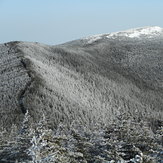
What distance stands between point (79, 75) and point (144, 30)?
2089 inches

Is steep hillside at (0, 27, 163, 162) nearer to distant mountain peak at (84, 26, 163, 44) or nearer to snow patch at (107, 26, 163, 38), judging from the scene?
distant mountain peak at (84, 26, 163, 44)

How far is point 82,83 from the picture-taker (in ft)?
200

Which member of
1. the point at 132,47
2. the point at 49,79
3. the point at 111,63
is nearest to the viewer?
the point at 49,79

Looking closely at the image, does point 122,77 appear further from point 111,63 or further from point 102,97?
point 102,97

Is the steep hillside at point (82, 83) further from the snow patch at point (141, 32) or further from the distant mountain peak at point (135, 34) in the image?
the snow patch at point (141, 32)

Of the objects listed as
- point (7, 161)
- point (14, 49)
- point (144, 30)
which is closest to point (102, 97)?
point (14, 49)

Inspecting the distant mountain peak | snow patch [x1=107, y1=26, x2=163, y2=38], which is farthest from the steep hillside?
snow patch [x1=107, y1=26, x2=163, y2=38]

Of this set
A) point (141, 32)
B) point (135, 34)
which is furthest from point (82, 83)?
point (141, 32)

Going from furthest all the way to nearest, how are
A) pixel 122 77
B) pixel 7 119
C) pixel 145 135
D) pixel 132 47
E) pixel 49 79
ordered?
1. pixel 132 47
2. pixel 122 77
3. pixel 49 79
4. pixel 7 119
5. pixel 145 135

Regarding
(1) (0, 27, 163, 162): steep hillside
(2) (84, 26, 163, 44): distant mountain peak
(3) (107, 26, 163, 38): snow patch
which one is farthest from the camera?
(3) (107, 26, 163, 38): snow patch

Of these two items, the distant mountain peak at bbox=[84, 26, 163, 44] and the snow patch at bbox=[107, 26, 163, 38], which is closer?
the distant mountain peak at bbox=[84, 26, 163, 44]

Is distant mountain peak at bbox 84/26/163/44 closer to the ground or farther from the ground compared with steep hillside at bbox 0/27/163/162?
farther from the ground

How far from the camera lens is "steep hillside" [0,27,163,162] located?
48.9 metres

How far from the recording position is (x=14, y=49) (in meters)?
69.9
